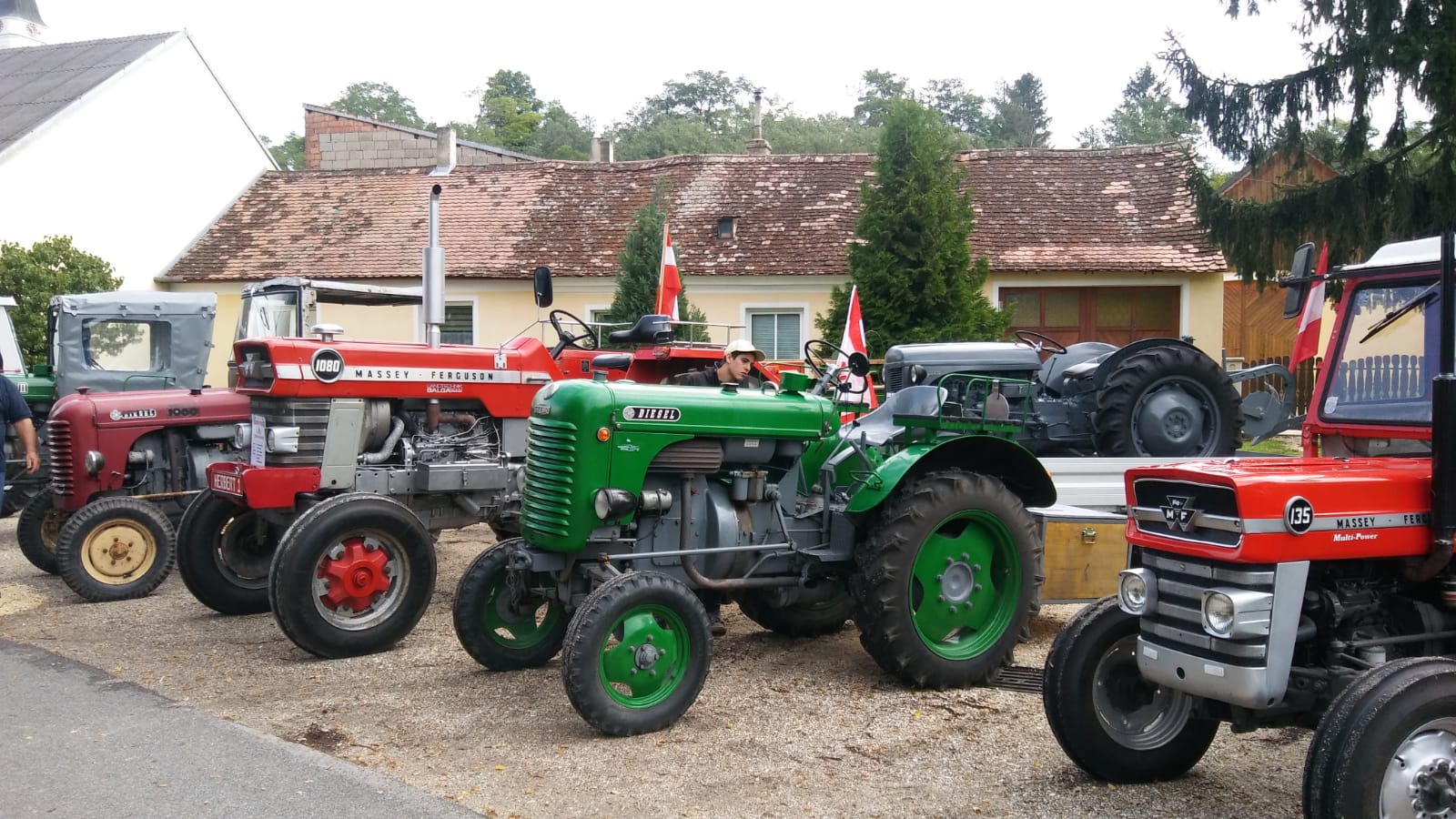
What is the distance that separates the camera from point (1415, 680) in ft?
12.0

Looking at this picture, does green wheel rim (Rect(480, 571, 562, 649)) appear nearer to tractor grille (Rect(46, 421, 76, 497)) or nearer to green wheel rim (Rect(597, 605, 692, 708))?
green wheel rim (Rect(597, 605, 692, 708))

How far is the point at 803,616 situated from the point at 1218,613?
10.8 feet

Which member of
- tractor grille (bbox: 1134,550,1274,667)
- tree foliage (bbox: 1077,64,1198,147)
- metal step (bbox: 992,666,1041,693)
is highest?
tree foliage (bbox: 1077,64,1198,147)

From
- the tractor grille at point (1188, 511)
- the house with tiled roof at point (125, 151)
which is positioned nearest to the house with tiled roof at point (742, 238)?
Result: the house with tiled roof at point (125, 151)

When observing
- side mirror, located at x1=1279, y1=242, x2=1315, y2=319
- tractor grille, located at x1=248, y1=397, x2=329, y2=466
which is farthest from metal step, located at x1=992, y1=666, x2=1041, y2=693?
tractor grille, located at x1=248, y1=397, x2=329, y2=466

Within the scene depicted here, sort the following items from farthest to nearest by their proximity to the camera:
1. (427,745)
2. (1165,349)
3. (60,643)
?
(1165,349) < (60,643) < (427,745)

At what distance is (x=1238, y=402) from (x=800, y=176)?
1391cm

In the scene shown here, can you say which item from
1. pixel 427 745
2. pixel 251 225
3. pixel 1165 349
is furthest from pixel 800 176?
pixel 427 745

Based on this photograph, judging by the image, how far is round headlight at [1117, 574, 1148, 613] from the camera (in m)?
4.30

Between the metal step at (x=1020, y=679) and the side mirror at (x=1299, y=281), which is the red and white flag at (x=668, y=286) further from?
the side mirror at (x=1299, y=281)

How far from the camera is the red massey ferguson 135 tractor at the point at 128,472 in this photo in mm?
8688

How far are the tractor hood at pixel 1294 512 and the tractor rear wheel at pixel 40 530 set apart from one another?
8610 millimetres

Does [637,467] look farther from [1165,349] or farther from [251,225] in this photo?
[251,225]

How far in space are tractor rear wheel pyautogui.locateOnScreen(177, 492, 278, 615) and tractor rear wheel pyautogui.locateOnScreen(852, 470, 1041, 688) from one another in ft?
13.3
